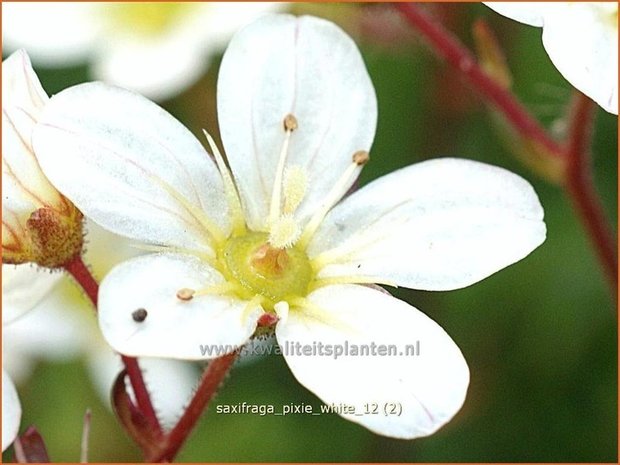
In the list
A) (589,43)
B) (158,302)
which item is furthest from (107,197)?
(589,43)

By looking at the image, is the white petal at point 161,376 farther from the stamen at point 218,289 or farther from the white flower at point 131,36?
the stamen at point 218,289

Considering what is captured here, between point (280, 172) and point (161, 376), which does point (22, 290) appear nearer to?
point (280, 172)

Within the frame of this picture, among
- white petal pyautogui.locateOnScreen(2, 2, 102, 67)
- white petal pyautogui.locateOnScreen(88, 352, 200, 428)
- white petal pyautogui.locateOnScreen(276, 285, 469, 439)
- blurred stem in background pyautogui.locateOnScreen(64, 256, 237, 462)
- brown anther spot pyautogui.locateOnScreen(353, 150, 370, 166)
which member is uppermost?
brown anther spot pyautogui.locateOnScreen(353, 150, 370, 166)

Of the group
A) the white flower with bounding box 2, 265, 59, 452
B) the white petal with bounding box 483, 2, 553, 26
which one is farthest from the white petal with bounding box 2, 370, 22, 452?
the white petal with bounding box 483, 2, 553, 26

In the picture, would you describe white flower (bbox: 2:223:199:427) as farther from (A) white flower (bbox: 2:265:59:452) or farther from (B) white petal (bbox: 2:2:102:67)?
(A) white flower (bbox: 2:265:59:452)

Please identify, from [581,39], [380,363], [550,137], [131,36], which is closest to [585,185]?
[550,137]

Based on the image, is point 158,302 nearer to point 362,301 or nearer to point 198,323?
point 198,323

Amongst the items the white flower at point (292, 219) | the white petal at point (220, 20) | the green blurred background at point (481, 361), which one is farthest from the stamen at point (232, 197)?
the white petal at point (220, 20)
